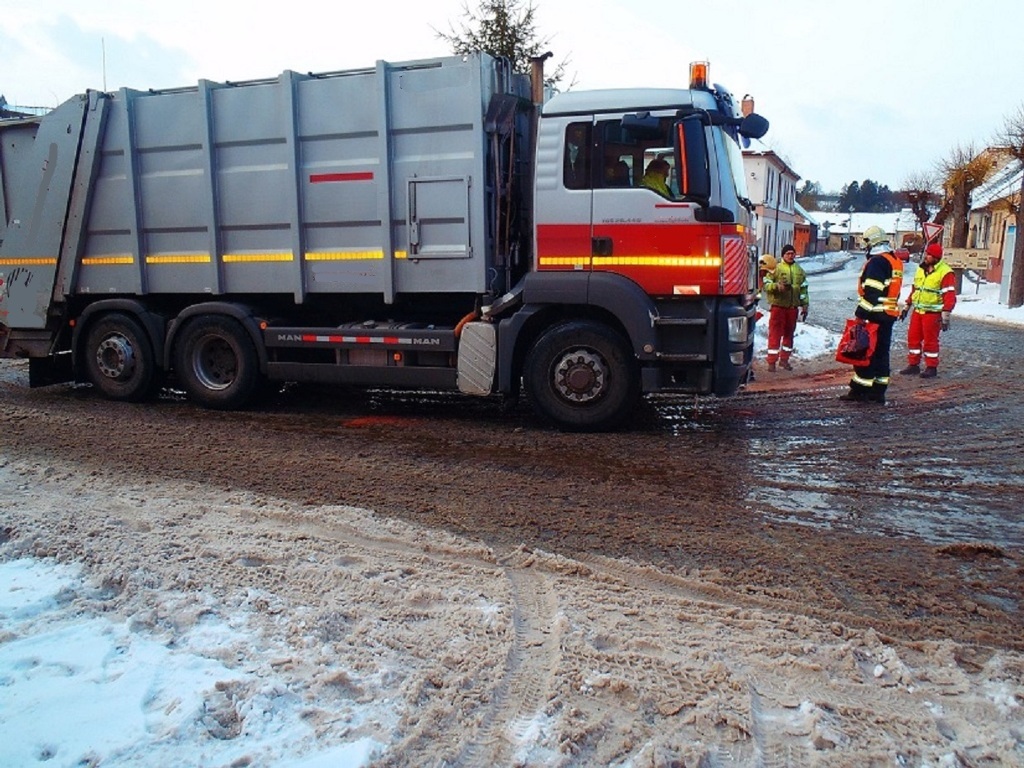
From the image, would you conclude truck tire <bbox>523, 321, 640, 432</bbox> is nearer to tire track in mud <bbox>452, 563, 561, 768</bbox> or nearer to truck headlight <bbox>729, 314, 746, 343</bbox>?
truck headlight <bbox>729, 314, 746, 343</bbox>

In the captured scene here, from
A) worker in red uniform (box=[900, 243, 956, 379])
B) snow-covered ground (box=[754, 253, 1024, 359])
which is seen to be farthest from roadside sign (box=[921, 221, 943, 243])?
snow-covered ground (box=[754, 253, 1024, 359])

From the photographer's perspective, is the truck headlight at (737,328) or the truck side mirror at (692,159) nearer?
the truck side mirror at (692,159)

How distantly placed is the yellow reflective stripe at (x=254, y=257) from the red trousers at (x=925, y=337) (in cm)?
789

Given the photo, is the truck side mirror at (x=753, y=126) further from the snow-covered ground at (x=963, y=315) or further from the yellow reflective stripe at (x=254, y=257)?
the yellow reflective stripe at (x=254, y=257)

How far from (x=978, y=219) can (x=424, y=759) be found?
177 feet

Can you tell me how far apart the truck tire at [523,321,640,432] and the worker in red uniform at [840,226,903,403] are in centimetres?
292

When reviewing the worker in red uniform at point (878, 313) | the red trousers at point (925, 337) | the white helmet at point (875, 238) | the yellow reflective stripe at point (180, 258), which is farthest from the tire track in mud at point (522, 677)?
the red trousers at point (925, 337)

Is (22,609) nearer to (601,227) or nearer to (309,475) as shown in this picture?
(309,475)

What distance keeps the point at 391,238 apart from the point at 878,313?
16.5ft

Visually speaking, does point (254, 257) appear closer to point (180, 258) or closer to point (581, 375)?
point (180, 258)

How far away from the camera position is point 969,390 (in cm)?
925

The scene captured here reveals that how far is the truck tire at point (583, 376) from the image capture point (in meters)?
6.93

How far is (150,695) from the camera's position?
2.83 metres

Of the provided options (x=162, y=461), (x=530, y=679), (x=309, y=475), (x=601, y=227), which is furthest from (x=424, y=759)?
(x=601, y=227)
